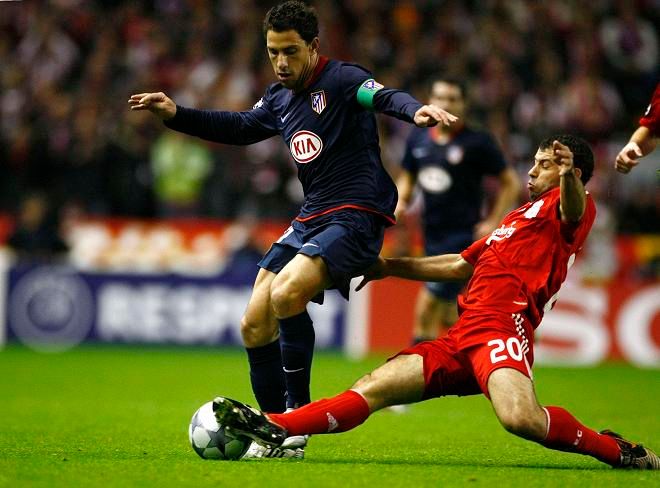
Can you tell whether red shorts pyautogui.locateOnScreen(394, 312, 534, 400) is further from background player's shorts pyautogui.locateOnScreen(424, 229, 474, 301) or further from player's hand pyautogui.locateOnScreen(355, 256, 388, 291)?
background player's shorts pyautogui.locateOnScreen(424, 229, 474, 301)

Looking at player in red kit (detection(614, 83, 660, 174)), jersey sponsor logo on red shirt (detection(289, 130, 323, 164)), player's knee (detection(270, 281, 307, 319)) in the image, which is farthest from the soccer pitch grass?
player in red kit (detection(614, 83, 660, 174))

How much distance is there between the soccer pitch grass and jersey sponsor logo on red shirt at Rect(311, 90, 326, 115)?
6.27 ft

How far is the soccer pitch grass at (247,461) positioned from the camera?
538 centimetres

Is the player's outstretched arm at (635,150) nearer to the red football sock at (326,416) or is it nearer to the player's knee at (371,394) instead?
the player's knee at (371,394)

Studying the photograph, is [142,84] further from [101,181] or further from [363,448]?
[363,448]

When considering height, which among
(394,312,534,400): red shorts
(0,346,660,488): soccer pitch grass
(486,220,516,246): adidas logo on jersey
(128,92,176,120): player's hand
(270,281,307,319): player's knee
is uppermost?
(128,92,176,120): player's hand

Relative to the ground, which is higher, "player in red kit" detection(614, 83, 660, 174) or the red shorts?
"player in red kit" detection(614, 83, 660, 174)

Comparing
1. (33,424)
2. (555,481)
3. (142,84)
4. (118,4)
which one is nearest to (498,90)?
(142,84)

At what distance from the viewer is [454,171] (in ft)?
32.2

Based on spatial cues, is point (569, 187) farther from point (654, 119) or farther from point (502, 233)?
point (654, 119)

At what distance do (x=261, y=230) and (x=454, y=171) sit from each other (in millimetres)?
6978

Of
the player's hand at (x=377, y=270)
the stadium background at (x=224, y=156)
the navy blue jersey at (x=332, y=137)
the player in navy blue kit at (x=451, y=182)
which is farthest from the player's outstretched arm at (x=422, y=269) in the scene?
the stadium background at (x=224, y=156)

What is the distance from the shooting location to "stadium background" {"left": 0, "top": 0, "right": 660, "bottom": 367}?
1514 cm

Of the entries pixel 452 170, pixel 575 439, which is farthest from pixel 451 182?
pixel 575 439
